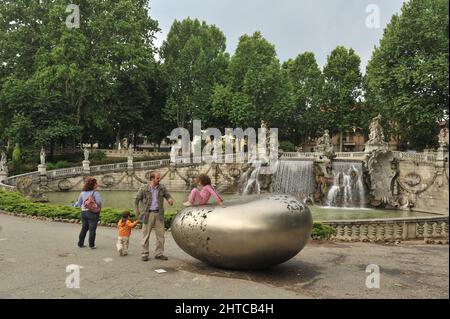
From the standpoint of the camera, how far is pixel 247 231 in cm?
798

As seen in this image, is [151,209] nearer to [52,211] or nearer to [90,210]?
[90,210]

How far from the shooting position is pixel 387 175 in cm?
3653

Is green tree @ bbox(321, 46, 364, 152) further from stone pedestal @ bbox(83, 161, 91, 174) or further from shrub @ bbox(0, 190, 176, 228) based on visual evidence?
shrub @ bbox(0, 190, 176, 228)

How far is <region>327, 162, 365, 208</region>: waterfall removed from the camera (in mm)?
35219

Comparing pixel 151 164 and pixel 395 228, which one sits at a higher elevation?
pixel 151 164

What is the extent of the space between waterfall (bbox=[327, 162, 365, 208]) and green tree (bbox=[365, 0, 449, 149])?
7749mm

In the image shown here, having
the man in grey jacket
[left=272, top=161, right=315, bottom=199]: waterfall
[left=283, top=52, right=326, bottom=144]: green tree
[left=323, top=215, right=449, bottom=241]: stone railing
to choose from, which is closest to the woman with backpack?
the man in grey jacket

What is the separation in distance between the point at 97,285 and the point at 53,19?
42254 millimetres

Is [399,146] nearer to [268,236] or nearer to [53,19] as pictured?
[53,19]

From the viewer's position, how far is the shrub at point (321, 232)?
14.1 m

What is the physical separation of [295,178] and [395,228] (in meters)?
22.1

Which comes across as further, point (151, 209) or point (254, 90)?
point (254, 90)

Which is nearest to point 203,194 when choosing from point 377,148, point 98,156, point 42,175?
point 377,148
